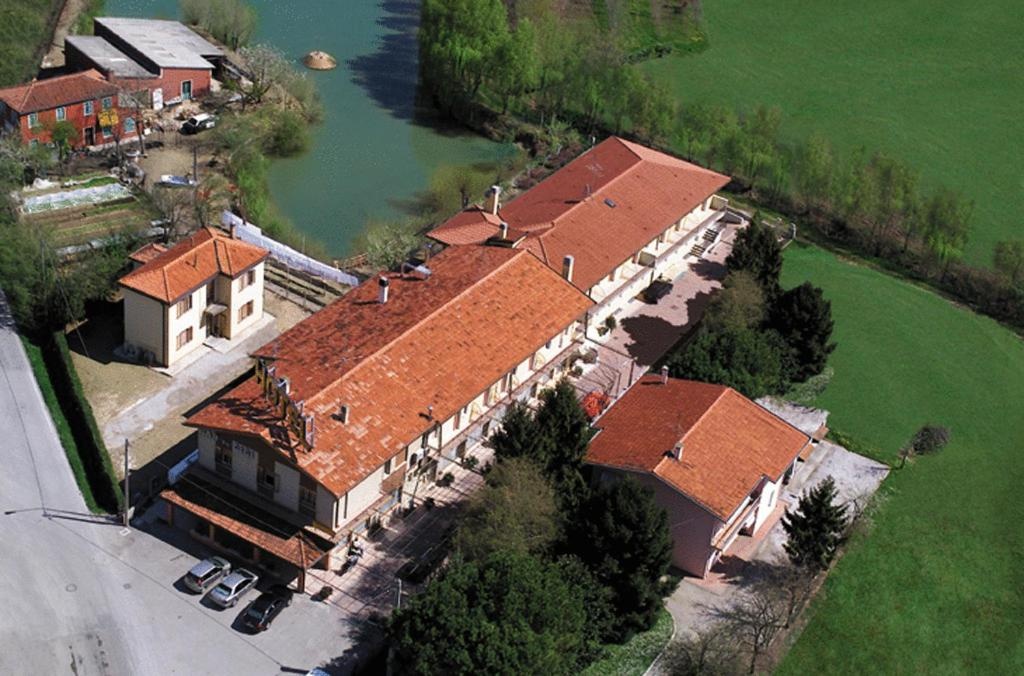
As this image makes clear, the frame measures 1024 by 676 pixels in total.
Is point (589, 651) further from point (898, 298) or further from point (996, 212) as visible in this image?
point (996, 212)

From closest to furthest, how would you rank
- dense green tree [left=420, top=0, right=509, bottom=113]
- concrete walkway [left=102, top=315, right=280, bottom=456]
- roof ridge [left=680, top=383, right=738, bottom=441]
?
1. roof ridge [left=680, top=383, right=738, bottom=441]
2. concrete walkway [left=102, top=315, right=280, bottom=456]
3. dense green tree [left=420, top=0, right=509, bottom=113]

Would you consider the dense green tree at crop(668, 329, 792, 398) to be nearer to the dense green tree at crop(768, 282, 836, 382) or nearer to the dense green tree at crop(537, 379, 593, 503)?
the dense green tree at crop(768, 282, 836, 382)

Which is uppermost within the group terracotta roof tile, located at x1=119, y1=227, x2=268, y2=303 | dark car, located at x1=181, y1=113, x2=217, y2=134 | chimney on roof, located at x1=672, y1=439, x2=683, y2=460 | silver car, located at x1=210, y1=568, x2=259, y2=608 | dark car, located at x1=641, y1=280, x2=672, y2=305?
terracotta roof tile, located at x1=119, y1=227, x2=268, y2=303

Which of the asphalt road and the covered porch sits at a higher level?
the covered porch

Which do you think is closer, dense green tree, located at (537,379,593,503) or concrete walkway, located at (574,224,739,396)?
dense green tree, located at (537,379,593,503)

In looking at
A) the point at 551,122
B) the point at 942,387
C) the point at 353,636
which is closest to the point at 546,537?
the point at 353,636

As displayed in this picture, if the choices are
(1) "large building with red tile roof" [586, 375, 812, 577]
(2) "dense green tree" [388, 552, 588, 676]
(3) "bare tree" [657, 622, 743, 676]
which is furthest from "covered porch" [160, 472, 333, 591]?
(3) "bare tree" [657, 622, 743, 676]
